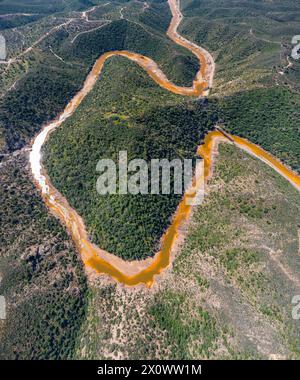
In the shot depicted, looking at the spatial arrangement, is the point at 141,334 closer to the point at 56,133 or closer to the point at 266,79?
the point at 56,133

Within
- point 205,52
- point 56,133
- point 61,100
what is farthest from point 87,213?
point 205,52

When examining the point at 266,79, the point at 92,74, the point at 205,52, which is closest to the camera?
the point at 266,79

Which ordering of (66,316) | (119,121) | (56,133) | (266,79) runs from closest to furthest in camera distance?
(66,316)
(119,121)
(56,133)
(266,79)

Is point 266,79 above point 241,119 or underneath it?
above

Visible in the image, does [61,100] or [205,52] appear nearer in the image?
[61,100]
